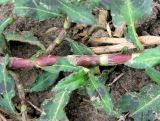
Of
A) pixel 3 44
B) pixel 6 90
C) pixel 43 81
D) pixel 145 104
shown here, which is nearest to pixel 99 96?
pixel 145 104

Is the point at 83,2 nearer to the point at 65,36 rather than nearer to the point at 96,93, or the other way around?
the point at 65,36

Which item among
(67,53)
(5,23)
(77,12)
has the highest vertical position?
(77,12)

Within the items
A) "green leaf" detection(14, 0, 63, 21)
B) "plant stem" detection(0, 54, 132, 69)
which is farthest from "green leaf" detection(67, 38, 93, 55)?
"green leaf" detection(14, 0, 63, 21)

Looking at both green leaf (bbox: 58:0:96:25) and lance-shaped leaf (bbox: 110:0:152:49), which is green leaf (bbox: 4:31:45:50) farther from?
lance-shaped leaf (bbox: 110:0:152:49)

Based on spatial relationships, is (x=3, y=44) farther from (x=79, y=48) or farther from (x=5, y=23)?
(x=79, y=48)

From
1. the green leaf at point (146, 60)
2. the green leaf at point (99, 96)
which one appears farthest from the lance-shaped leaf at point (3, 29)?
the green leaf at point (146, 60)

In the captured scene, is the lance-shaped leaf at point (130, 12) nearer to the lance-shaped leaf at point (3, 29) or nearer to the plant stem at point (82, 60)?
the plant stem at point (82, 60)

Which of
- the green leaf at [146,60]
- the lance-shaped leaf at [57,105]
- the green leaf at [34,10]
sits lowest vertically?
the lance-shaped leaf at [57,105]
